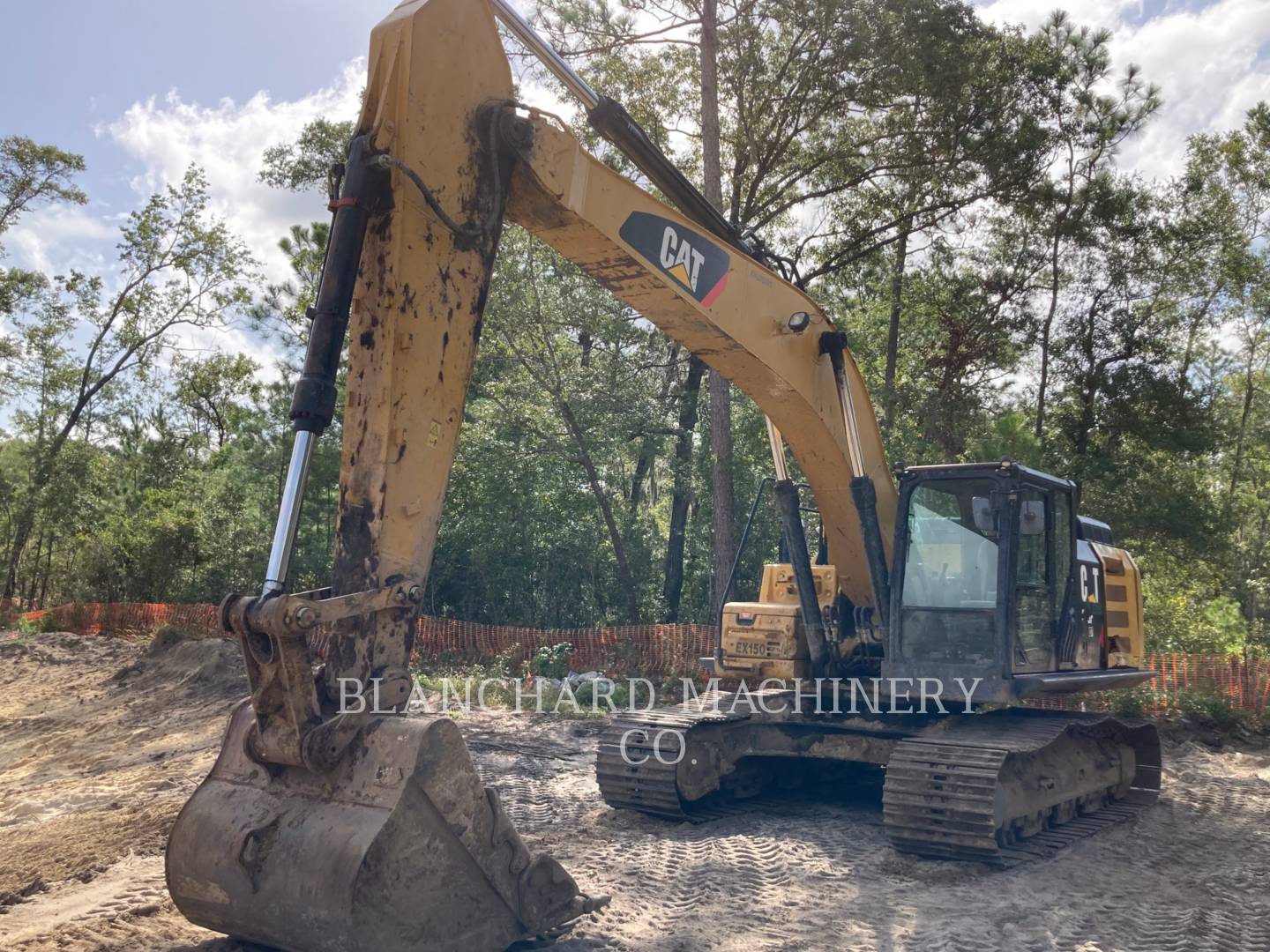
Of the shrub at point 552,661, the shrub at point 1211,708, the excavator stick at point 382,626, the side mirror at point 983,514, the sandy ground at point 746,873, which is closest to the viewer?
the excavator stick at point 382,626

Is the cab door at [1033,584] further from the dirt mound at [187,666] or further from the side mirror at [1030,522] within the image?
the dirt mound at [187,666]

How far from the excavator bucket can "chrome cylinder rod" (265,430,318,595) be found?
641 mm

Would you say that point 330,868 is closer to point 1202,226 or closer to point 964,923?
point 964,923

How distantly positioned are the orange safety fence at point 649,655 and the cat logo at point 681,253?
791cm

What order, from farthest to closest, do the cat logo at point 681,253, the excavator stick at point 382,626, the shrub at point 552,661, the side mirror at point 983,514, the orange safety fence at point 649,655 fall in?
the shrub at point 552,661, the orange safety fence at point 649,655, the side mirror at point 983,514, the cat logo at point 681,253, the excavator stick at point 382,626

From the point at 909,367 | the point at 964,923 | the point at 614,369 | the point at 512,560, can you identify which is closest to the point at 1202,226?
the point at 909,367

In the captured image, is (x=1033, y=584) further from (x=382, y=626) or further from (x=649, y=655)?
(x=649, y=655)

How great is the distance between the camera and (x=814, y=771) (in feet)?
26.8

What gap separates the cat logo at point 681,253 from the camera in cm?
525

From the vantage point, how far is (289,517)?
384cm

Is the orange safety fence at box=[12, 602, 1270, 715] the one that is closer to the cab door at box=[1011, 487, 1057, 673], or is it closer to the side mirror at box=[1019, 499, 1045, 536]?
the cab door at box=[1011, 487, 1057, 673]

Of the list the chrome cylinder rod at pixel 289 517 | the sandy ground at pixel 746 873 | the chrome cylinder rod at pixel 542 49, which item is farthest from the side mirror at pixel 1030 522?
the chrome cylinder rod at pixel 289 517

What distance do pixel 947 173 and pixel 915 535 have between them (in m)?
13.0

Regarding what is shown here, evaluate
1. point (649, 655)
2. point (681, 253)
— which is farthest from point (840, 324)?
point (681, 253)
